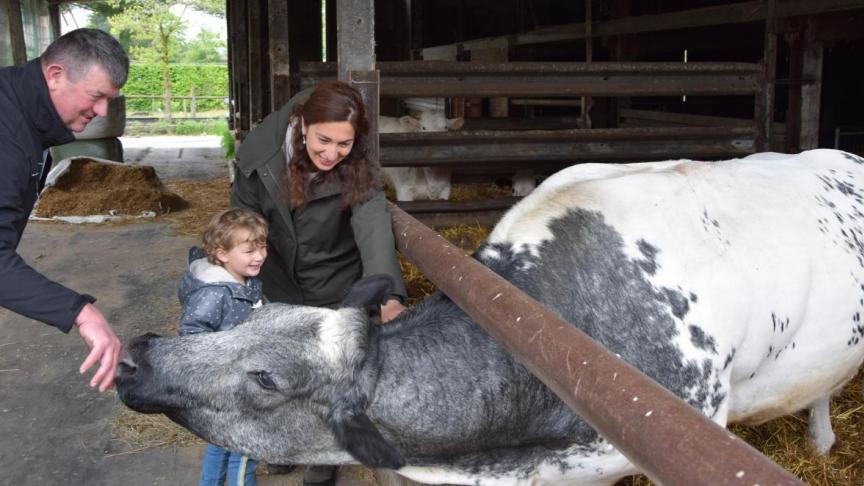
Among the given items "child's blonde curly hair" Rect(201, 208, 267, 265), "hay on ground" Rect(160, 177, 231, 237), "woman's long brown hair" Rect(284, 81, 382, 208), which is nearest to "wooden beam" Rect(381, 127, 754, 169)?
"woman's long brown hair" Rect(284, 81, 382, 208)

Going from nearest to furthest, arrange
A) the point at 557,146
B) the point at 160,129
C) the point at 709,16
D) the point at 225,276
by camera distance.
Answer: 1. the point at 225,276
2. the point at 557,146
3. the point at 709,16
4. the point at 160,129

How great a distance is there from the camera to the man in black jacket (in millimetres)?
2293

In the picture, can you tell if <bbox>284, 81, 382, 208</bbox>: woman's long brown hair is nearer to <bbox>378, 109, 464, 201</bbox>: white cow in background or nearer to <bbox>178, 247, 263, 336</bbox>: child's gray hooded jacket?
<bbox>178, 247, 263, 336</bbox>: child's gray hooded jacket

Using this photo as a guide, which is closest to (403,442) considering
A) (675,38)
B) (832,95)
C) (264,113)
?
(675,38)

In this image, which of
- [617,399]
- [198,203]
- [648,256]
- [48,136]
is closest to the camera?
[617,399]

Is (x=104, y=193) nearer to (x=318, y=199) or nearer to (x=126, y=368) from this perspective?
(x=318, y=199)

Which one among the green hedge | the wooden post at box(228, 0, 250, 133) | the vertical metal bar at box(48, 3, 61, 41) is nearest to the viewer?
the wooden post at box(228, 0, 250, 133)

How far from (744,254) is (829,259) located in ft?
1.77

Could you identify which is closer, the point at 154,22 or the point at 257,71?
the point at 257,71

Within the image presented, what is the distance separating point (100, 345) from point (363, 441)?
772 millimetres

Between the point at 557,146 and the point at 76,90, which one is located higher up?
the point at 76,90

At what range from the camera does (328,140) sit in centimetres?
291

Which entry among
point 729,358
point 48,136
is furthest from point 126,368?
point 729,358

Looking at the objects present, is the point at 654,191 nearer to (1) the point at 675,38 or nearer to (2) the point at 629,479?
(2) the point at 629,479
